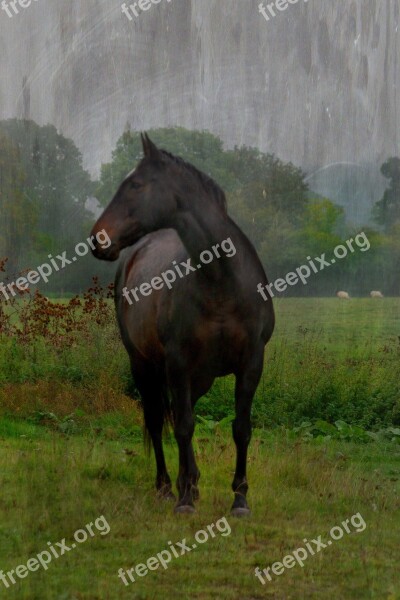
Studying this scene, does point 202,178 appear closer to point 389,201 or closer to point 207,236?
point 207,236

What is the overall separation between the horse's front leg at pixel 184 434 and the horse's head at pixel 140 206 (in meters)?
0.90

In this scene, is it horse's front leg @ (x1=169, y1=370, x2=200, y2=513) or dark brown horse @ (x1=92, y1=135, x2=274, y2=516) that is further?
horse's front leg @ (x1=169, y1=370, x2=200, y2=513)

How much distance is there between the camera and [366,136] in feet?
→ 36.7

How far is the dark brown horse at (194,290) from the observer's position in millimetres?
5223

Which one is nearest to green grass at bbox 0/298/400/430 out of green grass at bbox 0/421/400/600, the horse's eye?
green grass at bbox 0/421/400/600

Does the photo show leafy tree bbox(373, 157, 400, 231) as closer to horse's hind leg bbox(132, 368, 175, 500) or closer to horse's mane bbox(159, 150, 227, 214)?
horse's hind leg bbox(132, 368, 175, 500)

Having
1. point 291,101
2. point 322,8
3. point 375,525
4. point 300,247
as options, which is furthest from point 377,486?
point 322,8

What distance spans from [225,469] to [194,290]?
A: 1.82 meters

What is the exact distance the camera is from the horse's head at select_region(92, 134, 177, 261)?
509 cm

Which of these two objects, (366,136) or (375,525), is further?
(366,136)

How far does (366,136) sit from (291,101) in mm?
989

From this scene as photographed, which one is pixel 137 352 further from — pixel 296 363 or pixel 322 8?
pixel 322 8

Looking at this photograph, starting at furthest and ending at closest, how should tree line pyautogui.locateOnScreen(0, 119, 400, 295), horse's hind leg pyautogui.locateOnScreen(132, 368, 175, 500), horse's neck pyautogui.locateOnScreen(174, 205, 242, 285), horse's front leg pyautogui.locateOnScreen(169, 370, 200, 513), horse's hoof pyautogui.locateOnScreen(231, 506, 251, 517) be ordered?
tree line pyautogui.locateOnScreen(0, 119, 400, 295), horse's hind leg pyautogui.locateOnScreen(132, 368, 175, 500), horse's hoof pyautogui.locateOnScreen(231, 506, 251, 517), horse's front leg pyautogui.locateOnScreen(169, 370, 200, 513), horse's neck pyautogui.locateOnScreen(174, 205, 242, 285)

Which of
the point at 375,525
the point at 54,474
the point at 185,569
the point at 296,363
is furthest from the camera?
the point at 296,363
